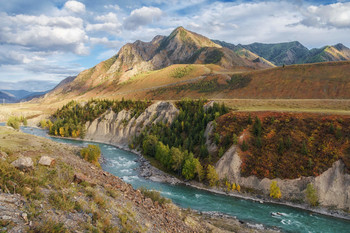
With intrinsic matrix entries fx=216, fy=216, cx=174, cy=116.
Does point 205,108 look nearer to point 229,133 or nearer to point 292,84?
point 229,133

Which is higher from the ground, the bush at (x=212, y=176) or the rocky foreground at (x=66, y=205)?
the rocky foreground at (x=66, y=205)

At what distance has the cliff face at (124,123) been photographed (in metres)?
107

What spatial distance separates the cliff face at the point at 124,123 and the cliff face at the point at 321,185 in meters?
51.6

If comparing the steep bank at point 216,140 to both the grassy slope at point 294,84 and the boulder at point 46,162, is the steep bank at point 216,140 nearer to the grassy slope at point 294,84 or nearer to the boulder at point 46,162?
the boulder at point 46,162

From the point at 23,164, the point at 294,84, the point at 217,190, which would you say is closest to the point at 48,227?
the point at 23,164

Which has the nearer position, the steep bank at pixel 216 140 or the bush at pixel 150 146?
the steep bank at pixel 216 140

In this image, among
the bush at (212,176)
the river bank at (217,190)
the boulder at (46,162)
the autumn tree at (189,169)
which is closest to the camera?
the boulder at (46,162)

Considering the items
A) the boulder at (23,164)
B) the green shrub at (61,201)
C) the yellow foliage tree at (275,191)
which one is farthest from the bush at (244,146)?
the boulder at (23,164)

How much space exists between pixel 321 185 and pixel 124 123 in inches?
3639

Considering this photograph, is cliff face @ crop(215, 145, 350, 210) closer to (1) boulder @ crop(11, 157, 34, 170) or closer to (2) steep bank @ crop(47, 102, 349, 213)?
(2) steep bank @ crop(47, 102, 349, 213)

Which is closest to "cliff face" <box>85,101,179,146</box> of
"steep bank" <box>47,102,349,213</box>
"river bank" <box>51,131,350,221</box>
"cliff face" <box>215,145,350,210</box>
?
"steep bank" <box>47,102,349,213</box>

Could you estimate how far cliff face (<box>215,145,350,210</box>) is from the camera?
1832 inches

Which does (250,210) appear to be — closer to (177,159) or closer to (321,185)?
(321,185)

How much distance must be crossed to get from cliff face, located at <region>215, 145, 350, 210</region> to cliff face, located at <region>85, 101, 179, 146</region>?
51617 millimetres
